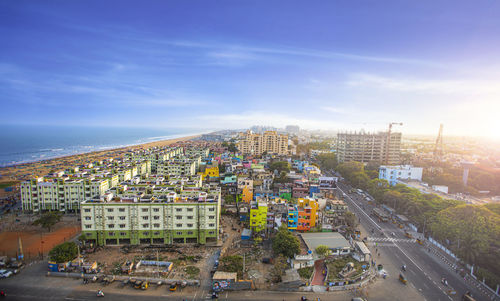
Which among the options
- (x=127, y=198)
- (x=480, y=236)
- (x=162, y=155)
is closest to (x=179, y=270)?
(x=127, y=198)

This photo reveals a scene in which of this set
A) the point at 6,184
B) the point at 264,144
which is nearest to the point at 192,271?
the point at 6,184

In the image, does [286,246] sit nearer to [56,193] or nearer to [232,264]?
[232,264]

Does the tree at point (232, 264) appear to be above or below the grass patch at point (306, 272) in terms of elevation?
above

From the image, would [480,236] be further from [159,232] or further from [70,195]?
[70,195]

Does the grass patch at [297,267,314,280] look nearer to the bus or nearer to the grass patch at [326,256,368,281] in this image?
the grass patch at [326,256,368,281]

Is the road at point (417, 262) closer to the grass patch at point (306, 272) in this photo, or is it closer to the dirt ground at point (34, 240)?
the grass patch at point (306, 272)

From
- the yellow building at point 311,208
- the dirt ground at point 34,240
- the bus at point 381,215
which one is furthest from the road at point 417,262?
the dirt ground at point 34,240
